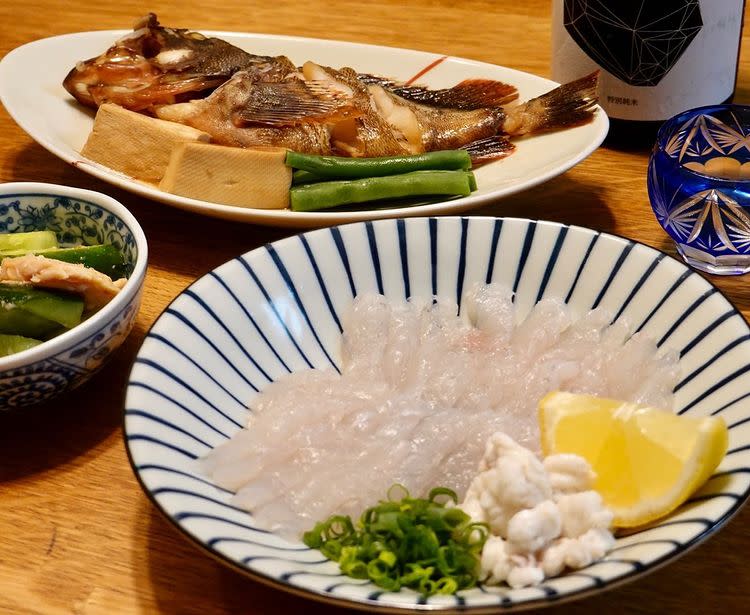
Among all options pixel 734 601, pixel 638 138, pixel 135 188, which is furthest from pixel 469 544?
pixel 638 138

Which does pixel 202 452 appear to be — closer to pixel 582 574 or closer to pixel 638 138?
pixel 582 574

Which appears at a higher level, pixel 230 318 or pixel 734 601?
pixel 230 318

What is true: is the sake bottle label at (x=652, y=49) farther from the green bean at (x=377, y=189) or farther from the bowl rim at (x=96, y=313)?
the bowl rim at (x=96, y=313)

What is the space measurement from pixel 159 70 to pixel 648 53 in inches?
44.4

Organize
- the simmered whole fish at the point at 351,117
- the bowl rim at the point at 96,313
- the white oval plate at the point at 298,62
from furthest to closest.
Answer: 1. the simmered whole fish at the point at 351,117
2. the white oval plate at the point at 298,62
3. the bowl rim at the point at 96,313

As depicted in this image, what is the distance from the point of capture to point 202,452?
1060mm

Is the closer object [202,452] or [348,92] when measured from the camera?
[202,452]

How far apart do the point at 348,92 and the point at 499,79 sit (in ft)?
1.43

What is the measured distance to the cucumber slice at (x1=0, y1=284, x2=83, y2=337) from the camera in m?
1.18

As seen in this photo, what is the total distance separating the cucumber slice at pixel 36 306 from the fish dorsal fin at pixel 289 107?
2.42ft

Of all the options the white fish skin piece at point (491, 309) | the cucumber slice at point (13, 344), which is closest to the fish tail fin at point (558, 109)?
the white fish skin piece at point (491, 309)

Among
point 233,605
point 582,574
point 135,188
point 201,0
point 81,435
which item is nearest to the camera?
point 582,574

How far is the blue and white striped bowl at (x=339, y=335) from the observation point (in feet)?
2.74

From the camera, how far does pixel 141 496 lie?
1123 millimetres
